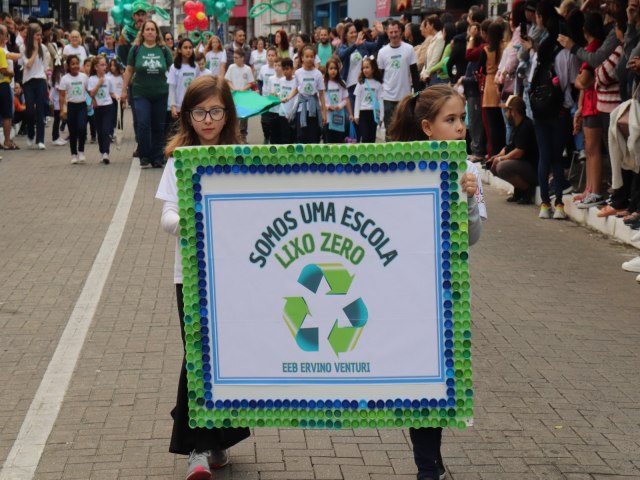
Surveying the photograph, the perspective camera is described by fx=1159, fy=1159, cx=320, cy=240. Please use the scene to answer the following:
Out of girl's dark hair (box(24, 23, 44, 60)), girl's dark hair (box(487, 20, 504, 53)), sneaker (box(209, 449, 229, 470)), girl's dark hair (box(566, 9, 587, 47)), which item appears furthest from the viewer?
girl's dark hair (box(24, 23, 44, 60))

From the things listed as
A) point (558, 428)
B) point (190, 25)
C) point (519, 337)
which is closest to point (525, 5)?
point (519, 337)

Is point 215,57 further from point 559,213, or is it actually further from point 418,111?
point 418,111

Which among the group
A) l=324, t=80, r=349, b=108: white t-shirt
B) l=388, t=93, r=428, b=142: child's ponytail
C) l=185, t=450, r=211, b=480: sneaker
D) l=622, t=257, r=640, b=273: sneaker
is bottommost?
l=622, t=257, r=640, b=273: sneaker

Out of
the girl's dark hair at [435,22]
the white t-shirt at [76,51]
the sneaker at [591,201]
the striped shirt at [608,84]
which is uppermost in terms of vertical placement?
the girl's dark hair at [435,22]

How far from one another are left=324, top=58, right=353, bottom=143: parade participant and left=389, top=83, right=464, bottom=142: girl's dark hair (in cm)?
1329

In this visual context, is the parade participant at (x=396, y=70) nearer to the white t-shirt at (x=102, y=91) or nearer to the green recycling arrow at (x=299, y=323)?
→ the white t-shirt at (x=102, y=91)

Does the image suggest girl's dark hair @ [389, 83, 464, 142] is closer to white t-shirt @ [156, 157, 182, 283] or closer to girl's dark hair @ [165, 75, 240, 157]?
girl's dark hair @ [165, 75, 240, 157]

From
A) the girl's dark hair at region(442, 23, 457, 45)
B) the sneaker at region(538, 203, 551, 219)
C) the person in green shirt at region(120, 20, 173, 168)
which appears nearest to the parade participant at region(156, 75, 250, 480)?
the sneaker at region(538, 203, 551, 219)

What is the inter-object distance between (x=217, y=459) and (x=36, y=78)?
1700 cm

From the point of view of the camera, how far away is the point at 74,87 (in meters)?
18.1

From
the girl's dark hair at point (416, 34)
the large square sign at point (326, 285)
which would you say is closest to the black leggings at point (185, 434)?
the large square sign at point (326, 285)

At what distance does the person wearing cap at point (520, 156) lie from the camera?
44.3ft

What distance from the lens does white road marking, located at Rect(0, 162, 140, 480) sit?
519cm

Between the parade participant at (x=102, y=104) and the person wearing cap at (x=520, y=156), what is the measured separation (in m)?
7.00
